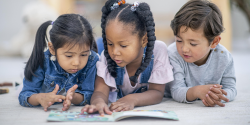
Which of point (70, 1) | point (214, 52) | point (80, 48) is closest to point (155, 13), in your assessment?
point (70, 1)

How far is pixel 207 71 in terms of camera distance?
144 centimetres

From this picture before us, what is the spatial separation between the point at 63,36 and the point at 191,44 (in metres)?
0.66

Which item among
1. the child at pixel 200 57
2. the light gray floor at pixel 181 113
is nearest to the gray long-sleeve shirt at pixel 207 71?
the child at pixel 200 57

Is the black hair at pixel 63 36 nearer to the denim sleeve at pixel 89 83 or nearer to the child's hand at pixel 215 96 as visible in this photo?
the denim sleeve at pixel 89 83

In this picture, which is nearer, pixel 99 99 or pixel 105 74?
pixel 99 99

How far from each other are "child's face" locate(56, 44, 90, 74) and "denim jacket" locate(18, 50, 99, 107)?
0.27 feet

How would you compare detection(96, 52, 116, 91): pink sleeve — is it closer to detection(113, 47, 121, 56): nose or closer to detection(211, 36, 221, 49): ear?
detection(113, 47, 121, 56): nose

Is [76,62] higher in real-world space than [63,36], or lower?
lower

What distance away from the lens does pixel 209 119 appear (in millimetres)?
1037

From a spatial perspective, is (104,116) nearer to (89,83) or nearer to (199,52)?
(89,83)

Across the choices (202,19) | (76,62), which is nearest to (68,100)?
(76,62)

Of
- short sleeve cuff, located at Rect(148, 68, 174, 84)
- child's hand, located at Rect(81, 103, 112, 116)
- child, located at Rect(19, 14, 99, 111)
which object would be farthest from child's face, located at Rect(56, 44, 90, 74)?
short sleeve cuff, located at Rect(148, 68, 174, 84)

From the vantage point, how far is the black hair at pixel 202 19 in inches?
50.0

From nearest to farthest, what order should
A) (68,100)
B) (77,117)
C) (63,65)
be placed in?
(77,117) → (68,100) → (63,65)
